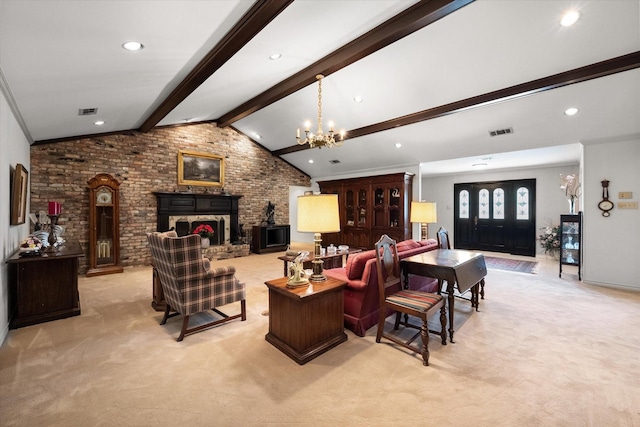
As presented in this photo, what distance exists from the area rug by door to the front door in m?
1.20

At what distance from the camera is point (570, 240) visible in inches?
205

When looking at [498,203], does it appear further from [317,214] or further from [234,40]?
[234,40]

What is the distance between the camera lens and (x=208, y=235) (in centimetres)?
681

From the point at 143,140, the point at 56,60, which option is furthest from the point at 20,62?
the point at 143,140

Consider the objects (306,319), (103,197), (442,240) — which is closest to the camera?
(306,319)

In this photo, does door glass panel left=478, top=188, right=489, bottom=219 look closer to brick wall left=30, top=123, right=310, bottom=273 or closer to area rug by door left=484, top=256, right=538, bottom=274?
area rug by door left=484, top=256, right=538, bottom=274

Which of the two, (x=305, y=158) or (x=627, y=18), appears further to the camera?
(x=305, y=158)

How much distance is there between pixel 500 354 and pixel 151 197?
22.2ft

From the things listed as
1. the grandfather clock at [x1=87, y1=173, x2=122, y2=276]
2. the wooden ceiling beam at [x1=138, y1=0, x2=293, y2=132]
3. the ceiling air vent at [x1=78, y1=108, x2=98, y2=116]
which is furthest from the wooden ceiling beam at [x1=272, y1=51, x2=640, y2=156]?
the grandfather clock at [x1=87, y1=173, x2=122, y2=276]

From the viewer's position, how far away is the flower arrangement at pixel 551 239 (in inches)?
266

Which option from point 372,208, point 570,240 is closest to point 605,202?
point 570,240

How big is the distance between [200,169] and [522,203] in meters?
8.53

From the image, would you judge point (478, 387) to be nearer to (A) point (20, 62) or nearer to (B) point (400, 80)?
(B) point (400, 80)

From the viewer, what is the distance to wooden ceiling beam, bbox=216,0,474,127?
9.20 feet
